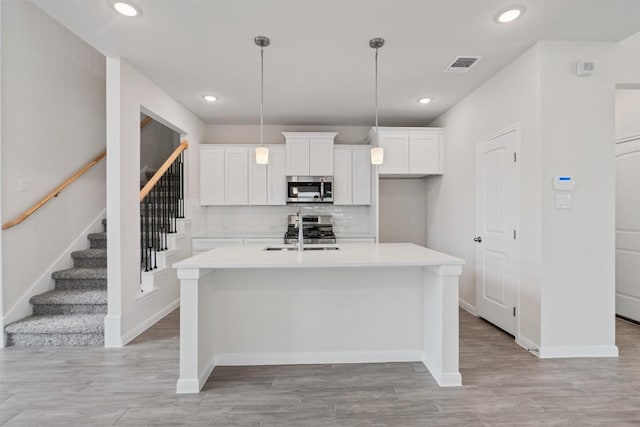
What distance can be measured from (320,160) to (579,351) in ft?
12.4

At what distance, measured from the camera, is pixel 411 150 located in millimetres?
5086

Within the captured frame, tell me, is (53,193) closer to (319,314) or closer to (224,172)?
(224,172)

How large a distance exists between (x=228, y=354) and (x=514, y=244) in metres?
2.83

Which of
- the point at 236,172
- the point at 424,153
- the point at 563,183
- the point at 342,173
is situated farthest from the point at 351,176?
the point at 563,183

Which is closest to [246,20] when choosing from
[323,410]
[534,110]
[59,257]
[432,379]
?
[534,110]

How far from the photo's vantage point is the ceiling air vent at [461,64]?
129 inches

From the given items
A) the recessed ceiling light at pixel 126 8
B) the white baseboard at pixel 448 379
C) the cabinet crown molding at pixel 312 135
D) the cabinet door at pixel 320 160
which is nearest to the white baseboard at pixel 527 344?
the white baseboard at pixel 448 379

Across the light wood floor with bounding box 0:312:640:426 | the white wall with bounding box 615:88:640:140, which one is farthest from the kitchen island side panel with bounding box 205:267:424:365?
the white wall with bounding box 615:88:640:140

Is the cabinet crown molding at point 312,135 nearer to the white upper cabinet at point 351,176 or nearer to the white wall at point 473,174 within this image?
the white upper cabinet at point 351,176

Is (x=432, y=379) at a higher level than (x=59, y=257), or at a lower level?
lower

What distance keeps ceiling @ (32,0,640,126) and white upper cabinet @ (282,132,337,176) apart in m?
1.05

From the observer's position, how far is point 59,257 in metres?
3.97

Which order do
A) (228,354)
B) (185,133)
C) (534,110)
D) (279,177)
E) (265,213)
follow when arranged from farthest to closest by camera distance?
(265,213) < (279,177) < (185,133) < (534,110) < (228,354)

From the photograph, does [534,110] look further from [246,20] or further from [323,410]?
[323,410]
